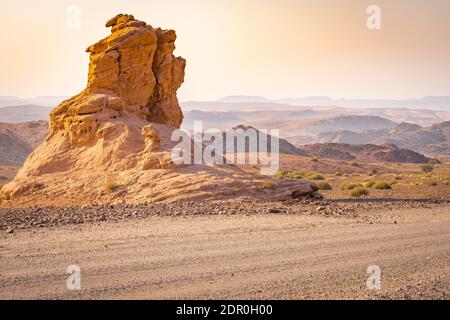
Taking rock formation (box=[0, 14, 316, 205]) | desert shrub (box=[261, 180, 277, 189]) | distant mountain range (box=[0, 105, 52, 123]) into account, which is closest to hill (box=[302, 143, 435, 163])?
rock formation (box=[0, 14, 316, 205])

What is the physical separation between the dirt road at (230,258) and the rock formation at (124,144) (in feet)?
11.8

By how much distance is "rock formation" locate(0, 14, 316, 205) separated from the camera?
1630cm

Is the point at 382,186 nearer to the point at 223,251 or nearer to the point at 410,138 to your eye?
the point at 223,251

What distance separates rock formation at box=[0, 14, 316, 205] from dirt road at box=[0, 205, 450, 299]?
142 inches

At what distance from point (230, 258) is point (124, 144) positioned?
9.65 meters

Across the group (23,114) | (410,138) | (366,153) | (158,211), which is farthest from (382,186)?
(23,114)

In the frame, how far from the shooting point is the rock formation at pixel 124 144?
16297 millimetres

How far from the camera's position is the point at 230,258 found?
8.90 meters

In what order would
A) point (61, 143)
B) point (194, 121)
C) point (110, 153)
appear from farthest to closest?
point (194, 121) → point (61, 143) → point (110, 153)

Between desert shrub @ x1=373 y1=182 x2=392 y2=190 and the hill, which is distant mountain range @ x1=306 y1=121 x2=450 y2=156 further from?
desert shrub @ x1=373 y1=182 x2=392 y2=190

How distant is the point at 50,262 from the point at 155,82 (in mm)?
13048
